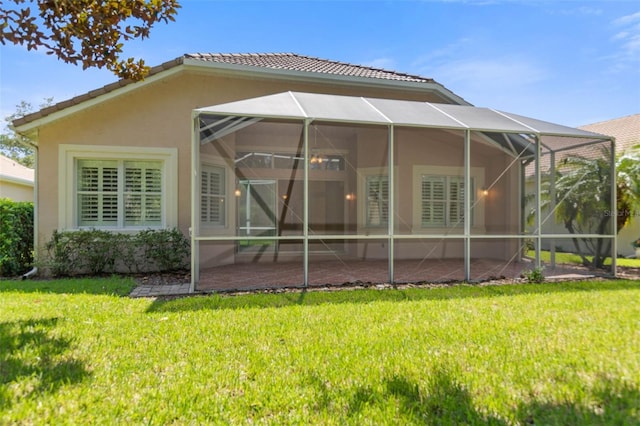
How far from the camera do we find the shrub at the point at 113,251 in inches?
320

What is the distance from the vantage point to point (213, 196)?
352 inches

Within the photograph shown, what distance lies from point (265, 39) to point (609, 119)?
19.5 metres

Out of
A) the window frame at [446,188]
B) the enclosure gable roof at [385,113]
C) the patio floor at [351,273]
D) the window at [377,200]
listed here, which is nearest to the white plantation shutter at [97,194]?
the patio floor at [351,273]

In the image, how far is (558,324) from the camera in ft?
15.0

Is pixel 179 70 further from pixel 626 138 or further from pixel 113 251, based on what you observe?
pixel 626 138

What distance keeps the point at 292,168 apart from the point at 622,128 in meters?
18.1

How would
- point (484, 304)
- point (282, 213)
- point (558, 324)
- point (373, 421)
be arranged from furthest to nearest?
point (282, 213) < point (484, 304) < point (558, 324) < point (373, 421)

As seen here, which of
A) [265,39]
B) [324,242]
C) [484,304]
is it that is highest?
[265,39]

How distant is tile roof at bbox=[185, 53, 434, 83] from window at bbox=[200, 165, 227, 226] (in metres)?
3.07

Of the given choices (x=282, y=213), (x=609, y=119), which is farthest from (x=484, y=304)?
(x=609, y=119)

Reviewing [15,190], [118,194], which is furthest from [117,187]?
[15,190]

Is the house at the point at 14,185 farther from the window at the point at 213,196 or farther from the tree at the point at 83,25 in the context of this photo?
the tree at the point at 83,25

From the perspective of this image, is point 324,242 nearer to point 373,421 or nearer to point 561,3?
point 373,421

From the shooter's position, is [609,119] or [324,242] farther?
[609,119]
